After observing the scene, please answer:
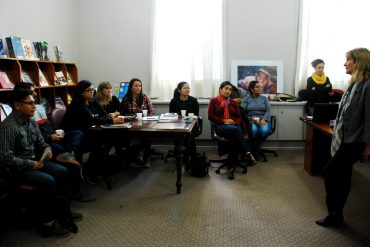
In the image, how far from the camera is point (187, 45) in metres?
5.36

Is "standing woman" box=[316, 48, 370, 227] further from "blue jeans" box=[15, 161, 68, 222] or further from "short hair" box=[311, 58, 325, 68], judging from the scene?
"short hair" box=[311, 58, 325, 68]

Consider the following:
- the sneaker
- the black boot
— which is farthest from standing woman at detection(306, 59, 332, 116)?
the sneaker

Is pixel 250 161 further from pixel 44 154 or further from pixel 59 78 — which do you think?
pixel 59 78

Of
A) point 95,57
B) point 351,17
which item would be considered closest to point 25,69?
point 95,57

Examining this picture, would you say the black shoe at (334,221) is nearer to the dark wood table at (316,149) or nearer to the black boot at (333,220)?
the black boot at (333,220)

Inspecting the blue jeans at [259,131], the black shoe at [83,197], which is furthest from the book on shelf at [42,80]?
the blue jeans at [259,131]

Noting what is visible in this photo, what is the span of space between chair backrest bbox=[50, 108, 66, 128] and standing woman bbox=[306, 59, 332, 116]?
12.1ft

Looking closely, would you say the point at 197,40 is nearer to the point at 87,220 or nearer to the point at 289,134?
the point at 289,134

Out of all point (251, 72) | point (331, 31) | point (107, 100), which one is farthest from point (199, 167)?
point (331, 31)

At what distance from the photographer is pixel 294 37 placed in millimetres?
5297

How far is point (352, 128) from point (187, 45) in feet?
11.7

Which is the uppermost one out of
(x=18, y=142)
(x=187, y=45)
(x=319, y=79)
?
(x=187, y=45)

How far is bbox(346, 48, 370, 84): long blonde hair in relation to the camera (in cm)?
229

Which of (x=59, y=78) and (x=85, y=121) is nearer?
(x=85, y=121)
